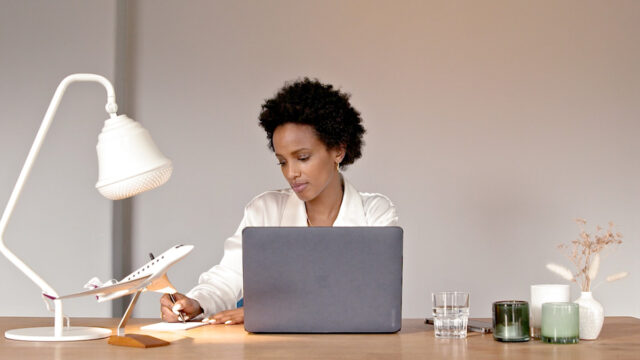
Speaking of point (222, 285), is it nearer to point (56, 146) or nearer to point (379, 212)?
point (379, 212)

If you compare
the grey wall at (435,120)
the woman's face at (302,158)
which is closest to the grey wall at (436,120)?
the grey wall at (435,120)

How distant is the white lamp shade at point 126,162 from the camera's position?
1695 mm

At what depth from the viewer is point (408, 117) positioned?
387 centimetres

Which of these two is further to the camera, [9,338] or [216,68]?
[216,68]

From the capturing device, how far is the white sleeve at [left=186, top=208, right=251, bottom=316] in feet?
7.30

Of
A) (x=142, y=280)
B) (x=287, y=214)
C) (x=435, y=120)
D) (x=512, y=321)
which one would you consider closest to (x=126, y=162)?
(x=142, y=280)

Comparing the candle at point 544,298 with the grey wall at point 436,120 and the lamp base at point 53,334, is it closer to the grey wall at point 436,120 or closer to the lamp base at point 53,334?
the lamp base at point 53,334

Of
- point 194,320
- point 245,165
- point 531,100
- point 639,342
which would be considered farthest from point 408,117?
point 639,342

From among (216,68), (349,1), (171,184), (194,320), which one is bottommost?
(194,320)

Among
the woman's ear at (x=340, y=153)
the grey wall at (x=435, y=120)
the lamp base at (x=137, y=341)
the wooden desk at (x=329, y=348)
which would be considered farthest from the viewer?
the grey wall at (x=435, y=120)

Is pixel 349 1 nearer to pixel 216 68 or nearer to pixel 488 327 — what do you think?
pixel 216 68

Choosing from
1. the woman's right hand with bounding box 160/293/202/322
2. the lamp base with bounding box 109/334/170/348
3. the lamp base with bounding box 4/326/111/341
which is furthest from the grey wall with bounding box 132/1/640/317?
the lamp base with bounding box 109/334/170/348

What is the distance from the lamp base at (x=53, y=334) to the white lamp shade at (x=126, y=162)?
1.08 ft

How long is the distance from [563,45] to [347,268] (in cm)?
261
